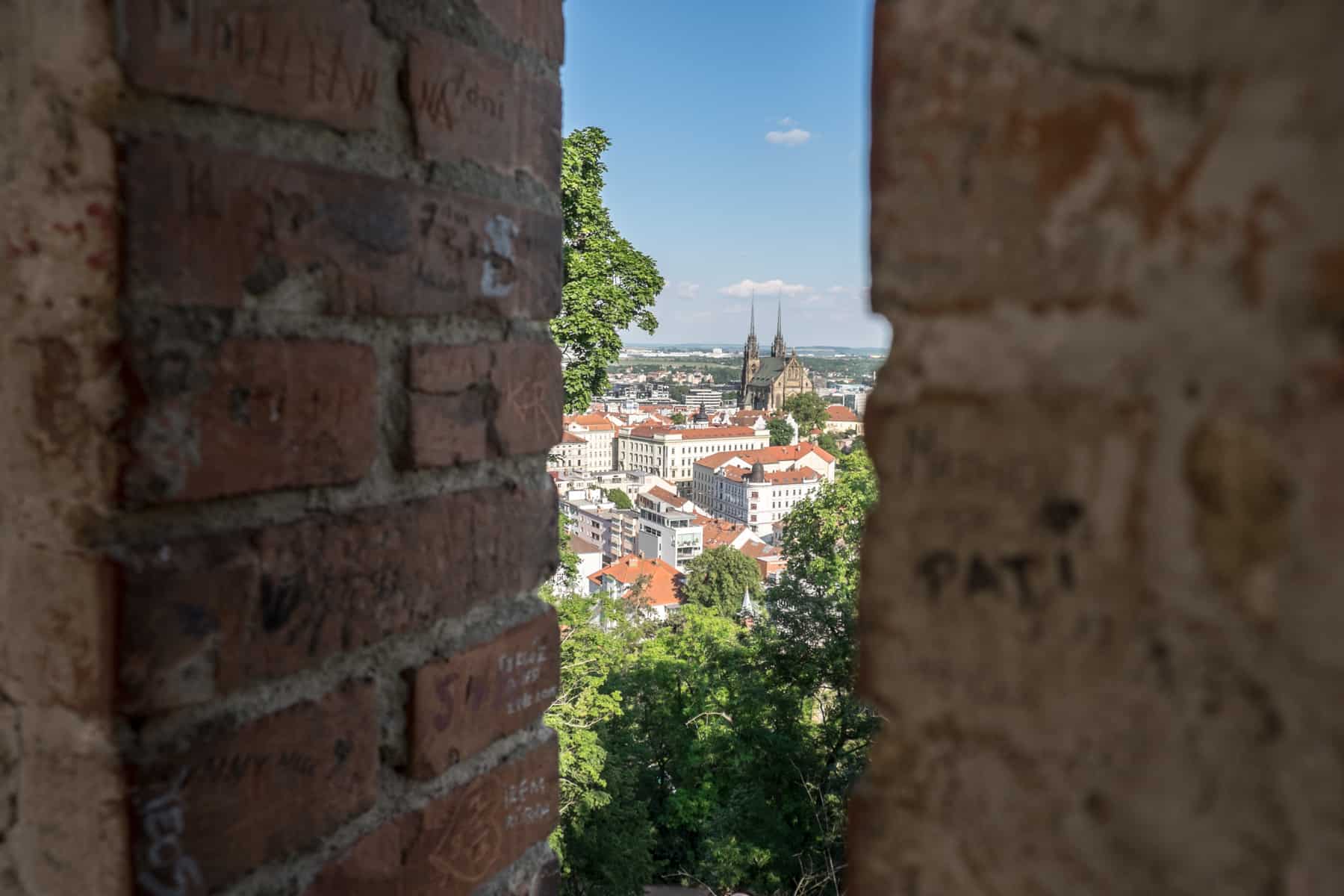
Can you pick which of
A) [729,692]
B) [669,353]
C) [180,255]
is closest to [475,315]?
[180,255]

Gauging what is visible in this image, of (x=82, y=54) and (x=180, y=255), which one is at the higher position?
(x=82, y=54)

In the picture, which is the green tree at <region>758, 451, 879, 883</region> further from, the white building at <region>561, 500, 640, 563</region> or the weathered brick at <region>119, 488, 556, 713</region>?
the white building at <region>561, 500, 640, 563</region>

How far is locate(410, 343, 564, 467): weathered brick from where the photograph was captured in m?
0.89

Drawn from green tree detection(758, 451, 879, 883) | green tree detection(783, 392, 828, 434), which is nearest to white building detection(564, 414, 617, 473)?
green tree detection(783, 392, 828, 434)

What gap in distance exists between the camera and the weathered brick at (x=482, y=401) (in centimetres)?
89

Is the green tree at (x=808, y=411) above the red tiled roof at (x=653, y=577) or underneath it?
above

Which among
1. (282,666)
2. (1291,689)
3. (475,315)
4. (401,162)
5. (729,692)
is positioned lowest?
(729,692)

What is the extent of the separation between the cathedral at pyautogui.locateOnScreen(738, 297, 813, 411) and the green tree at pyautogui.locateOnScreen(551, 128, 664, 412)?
56124 millimetres

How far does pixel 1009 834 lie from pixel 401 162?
0.72 m

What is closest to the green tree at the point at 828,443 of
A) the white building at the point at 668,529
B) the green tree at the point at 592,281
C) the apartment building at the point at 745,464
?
the apartment building at the point at 745,464

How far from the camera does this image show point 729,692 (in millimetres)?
13805

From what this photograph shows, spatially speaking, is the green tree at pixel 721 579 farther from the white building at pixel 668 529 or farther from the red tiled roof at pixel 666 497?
the red tiled roof at pixel 666 497

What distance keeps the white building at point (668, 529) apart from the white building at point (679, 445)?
13.3 meters

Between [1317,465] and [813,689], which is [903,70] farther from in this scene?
[813,689]
